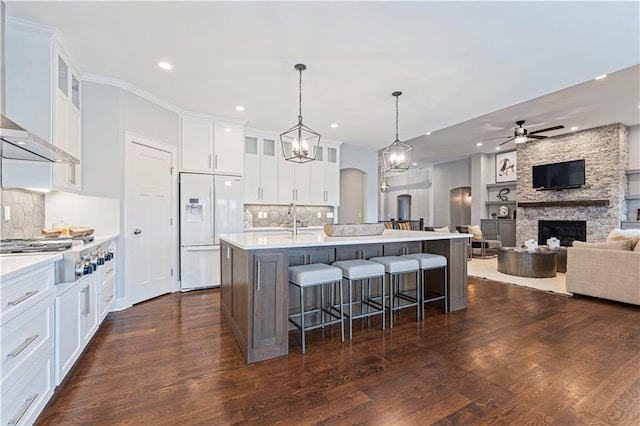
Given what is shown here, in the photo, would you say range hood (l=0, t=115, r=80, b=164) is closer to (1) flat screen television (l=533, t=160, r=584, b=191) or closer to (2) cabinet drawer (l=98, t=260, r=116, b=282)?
(2) cabinet drawer (l=98, t=260, r=116, b=282)

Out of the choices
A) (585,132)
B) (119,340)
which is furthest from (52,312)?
(585,132)

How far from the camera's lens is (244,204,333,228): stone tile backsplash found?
5.86 meters

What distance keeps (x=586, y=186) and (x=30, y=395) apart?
32.2ft

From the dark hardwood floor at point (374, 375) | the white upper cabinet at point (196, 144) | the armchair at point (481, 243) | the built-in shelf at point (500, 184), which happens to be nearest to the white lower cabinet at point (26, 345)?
the dark hardwood floor at point (374, 375)

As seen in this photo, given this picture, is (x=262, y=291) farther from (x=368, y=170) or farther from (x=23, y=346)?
(x=368, y=170)

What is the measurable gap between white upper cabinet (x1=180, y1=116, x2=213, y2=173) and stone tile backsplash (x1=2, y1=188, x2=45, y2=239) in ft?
5.91

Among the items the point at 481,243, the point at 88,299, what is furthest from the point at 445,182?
the point at 88,299

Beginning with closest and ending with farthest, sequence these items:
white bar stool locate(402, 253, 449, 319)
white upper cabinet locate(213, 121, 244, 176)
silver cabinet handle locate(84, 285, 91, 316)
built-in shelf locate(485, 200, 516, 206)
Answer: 1. silver cabinet handle locate(84, 285, 91, 316)
2. white bar stool locate(402, 253, 449, 319)
3. white upper cabinet locate(213, 121, 244, 176)
4. built-in shelf locate(485, 200, 516, 206)

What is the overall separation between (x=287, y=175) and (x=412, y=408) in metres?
4.71

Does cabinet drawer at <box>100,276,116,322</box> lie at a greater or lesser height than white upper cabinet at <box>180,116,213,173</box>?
lesser

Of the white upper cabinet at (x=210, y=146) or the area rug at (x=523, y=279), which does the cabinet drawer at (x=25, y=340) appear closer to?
the white upper cabinet at (x=210, y=146)

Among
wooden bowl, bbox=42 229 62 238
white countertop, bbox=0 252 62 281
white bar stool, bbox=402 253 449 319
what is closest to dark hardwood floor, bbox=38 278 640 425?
white bar stool, bbox=402 253 449 319

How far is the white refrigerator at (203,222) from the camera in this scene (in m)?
4.51

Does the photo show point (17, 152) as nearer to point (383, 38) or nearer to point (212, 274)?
point (212, 274)
